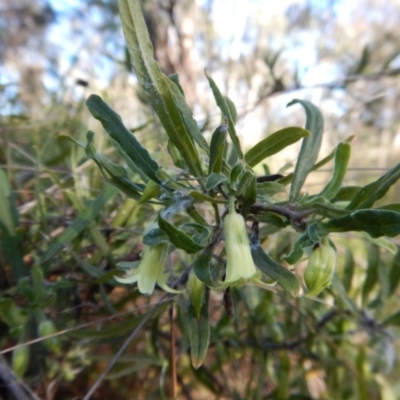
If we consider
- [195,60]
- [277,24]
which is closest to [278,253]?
[195,60]

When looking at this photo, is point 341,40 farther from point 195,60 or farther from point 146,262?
point 146,262

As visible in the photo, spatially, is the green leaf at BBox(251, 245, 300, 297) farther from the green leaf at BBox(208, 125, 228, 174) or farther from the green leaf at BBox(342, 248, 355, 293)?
the green leaf at BBox(342, 248, 355, 293)

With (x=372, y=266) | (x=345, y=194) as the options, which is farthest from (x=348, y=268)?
(x=345, y=194)

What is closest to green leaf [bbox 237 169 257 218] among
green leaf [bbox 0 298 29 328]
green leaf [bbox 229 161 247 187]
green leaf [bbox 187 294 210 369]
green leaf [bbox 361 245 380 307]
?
green leaf [bbox 229 161 247 187]

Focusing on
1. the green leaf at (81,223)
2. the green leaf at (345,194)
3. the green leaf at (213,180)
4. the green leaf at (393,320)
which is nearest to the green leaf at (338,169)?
the green leaf at (345,194)

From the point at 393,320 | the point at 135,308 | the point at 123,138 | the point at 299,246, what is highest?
the point at 123,138

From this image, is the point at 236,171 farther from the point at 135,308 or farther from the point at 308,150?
the point at 135,308
